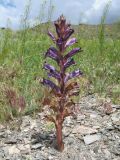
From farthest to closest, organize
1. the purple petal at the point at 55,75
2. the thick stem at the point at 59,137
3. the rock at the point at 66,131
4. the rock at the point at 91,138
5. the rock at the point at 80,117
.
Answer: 1. the rock at the point at 80,117
2. the rock at the point at 66,131
3. the rock at the point at 91,138
4. the thick stem at the point at 59,137
5. the purple petal at the point at 55,75

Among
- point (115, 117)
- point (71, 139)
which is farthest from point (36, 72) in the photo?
point (71, 139)

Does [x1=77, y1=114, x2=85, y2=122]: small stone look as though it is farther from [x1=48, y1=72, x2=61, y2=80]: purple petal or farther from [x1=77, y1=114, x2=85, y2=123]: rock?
[x1=48, y1=72, x2=61, y2=80]: purple petal

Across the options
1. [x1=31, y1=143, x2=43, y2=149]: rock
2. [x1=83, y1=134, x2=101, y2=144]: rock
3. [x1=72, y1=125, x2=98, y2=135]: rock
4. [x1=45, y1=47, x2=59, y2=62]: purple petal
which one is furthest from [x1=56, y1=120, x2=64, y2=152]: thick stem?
[x1=45, y1=47, x2=59, y2=62]: purple petal

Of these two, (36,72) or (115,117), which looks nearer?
(115,117)

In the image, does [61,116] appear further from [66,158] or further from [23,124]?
[23,124]

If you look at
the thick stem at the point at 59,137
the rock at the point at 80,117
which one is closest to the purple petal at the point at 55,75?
the thick stem at the point at 59,137

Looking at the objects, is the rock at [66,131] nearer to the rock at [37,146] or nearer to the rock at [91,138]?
the rock at [91,138]

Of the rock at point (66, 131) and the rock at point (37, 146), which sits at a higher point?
the rock at point (66, 131)

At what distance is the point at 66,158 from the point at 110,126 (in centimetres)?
88

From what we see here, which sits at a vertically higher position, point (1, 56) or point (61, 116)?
point (1, 56)

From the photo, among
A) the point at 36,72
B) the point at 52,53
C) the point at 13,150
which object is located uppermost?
the point at 52,53

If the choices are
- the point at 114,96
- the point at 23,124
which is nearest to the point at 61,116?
the point at 23,124

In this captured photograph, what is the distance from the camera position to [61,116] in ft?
15.5

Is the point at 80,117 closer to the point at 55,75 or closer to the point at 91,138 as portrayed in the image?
the point at 91,138
